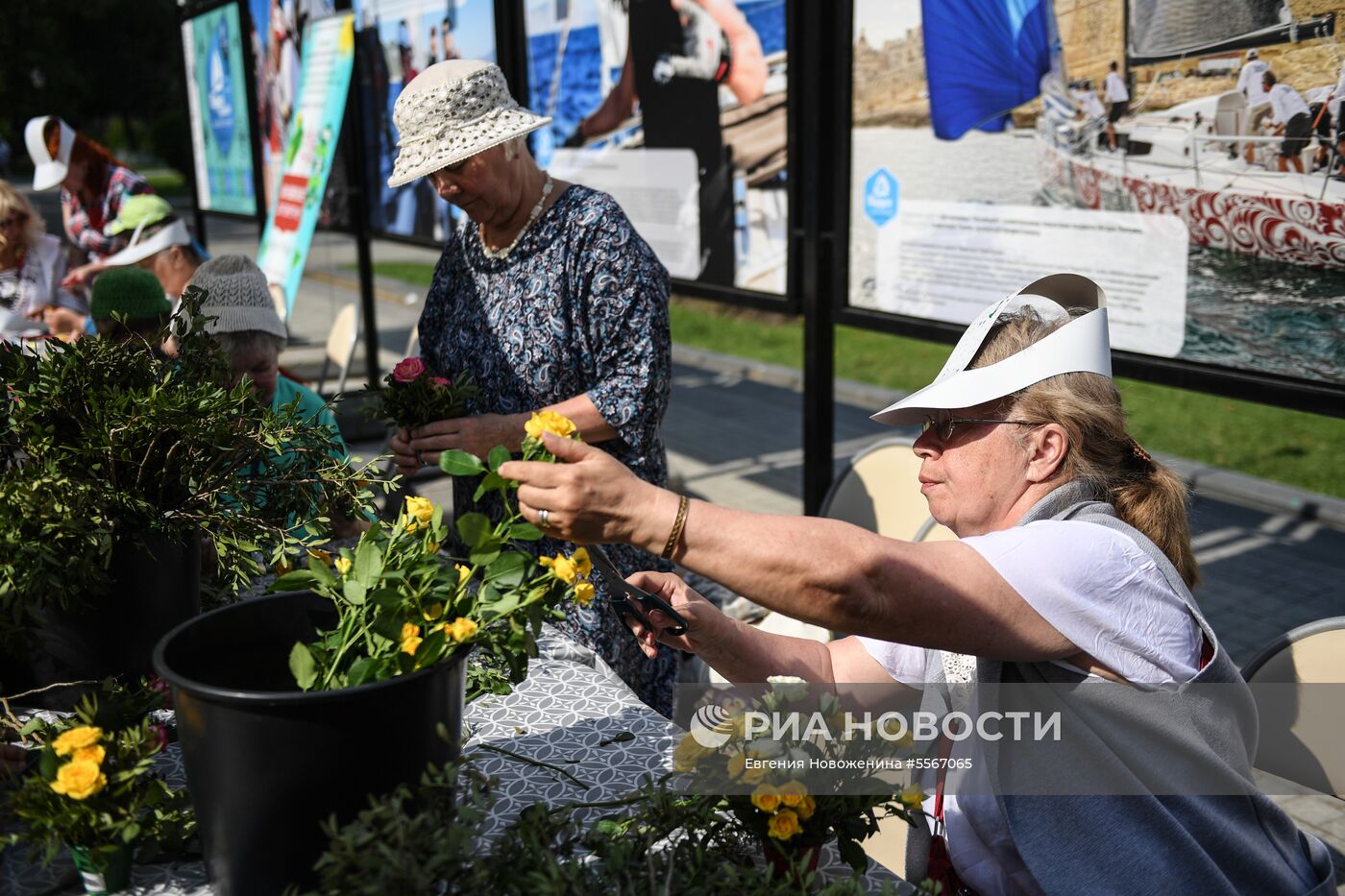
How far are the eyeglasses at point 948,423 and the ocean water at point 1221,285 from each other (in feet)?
3.95

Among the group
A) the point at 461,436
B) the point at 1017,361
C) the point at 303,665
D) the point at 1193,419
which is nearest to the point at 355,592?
the point at 303,665

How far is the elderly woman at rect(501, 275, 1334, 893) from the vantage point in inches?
49.1

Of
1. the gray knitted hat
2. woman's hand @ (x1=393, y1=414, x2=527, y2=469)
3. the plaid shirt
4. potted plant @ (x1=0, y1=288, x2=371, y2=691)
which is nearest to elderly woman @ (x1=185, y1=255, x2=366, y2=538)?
the gray knitted hat

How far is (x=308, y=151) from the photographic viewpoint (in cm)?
562

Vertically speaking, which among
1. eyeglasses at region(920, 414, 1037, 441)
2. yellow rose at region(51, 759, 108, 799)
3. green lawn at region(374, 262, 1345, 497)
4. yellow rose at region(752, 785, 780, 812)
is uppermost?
eyeglasses at region(920, 414, 1037, 441)

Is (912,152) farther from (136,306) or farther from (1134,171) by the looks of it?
(136,306)

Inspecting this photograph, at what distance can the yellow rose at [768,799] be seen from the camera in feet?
3.65

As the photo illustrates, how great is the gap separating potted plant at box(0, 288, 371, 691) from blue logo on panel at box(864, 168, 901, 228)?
2.12m

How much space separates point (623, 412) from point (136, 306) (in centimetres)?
117

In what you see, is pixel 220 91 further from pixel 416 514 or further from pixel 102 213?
pixel 416 514

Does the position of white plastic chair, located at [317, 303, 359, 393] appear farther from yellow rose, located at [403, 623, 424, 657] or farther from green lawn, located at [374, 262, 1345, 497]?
yellow rose, located at [403, 623, 424, 657]

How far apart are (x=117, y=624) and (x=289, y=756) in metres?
0.56

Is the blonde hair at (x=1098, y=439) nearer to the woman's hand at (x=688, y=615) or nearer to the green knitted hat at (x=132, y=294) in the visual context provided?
the woman's hand at (x=688, y=615)

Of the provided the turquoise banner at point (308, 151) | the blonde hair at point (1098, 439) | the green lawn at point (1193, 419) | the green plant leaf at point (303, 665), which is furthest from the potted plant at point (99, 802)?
the turquoise banner at point (308, 151)
